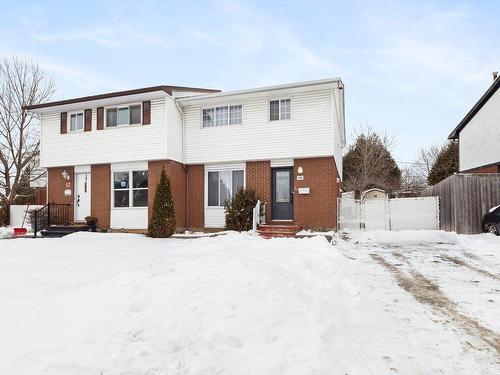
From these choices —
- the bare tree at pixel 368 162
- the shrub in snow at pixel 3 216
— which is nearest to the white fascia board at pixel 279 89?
the shrub in snow at pixel 3 216

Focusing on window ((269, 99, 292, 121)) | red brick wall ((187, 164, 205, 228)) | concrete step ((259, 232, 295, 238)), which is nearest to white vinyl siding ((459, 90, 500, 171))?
window ((269, 99, 292, 121))

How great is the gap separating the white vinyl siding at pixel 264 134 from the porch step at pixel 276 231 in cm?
294

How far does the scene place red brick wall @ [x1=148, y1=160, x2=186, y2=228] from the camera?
45.1 ft

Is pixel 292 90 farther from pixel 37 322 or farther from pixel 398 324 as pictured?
pixel 37 322

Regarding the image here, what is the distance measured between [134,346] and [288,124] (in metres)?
11.4

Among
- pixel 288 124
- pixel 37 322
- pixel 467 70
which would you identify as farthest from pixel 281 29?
pixel 37 322

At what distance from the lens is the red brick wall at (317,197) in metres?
12.9

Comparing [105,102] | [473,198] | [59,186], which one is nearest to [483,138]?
[473,198]

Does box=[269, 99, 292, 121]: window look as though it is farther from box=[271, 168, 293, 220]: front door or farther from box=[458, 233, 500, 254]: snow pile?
box=[458, 233, 500, 254]: snow pile

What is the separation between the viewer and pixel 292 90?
13.0 m

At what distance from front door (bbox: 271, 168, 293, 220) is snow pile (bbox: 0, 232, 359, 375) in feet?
26.6

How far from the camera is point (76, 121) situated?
15.4 metres

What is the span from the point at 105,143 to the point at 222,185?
5.54 meters

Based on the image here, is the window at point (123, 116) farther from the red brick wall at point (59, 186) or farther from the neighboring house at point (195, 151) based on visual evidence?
the red brick wall at point (59, 186)
